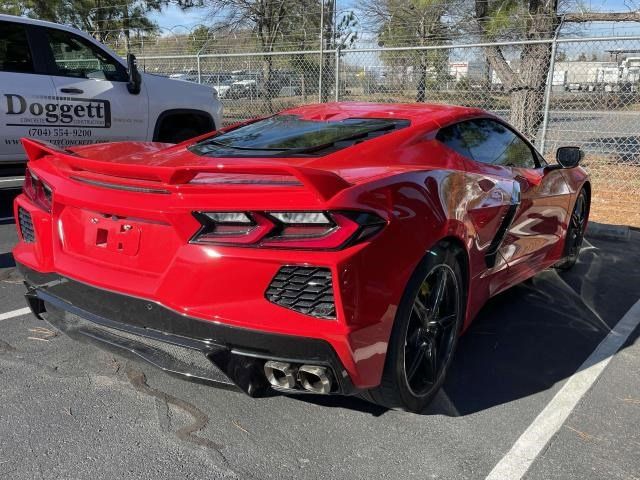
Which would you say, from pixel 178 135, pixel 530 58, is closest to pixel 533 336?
pixel 178 135

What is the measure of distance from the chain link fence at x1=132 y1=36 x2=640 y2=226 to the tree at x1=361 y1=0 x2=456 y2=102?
0.04 meters

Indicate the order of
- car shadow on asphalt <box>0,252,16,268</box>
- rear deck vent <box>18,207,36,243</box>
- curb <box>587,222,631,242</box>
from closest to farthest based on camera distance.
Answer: rear deck vent <box>18,207,36,243</box> < car shadow on asphalt <box>0,252,16,268</box> < curb <box>587,222,631,242</box>

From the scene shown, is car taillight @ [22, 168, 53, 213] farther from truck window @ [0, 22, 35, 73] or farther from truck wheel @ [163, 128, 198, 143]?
truck wheel @ [163, 128, 198, 143]

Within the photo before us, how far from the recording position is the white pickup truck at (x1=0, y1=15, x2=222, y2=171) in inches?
246

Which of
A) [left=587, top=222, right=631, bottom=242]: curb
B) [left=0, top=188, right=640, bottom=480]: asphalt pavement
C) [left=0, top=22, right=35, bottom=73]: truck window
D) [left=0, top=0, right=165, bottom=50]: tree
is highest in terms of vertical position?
[left=0, top=0, right=165, bottom=50]: tree

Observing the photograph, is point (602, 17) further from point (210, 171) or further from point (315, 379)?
point (315, 379)

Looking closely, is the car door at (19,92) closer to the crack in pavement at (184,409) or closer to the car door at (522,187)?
the crack in pavement at (184,409)

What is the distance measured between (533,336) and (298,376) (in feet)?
7.02

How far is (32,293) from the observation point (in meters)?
2.93

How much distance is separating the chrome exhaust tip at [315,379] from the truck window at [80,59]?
18.1 ft

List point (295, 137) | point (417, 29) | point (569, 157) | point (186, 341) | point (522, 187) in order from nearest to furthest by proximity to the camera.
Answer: point (186, 341)
point (295, 137)
point (522, 187)
point (569, 157)
point (417, 29)

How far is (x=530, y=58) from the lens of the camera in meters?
9.69

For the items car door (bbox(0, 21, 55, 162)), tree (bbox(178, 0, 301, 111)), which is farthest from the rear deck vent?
tree (bbox(178, 0, 301, 111))

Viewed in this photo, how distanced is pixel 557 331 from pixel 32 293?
10.5 feet
